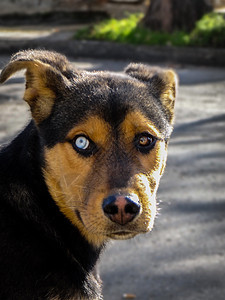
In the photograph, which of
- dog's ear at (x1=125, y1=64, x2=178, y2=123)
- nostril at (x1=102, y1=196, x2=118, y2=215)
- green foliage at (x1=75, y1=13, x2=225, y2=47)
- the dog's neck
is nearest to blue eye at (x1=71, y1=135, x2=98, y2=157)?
the dog's neck

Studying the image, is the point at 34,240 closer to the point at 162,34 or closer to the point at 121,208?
the point at 121,208

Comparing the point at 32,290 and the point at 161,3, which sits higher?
the point at 32,290

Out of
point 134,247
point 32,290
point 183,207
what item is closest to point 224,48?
point 183,207

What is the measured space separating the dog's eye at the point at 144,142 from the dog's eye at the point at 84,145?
29 centimetres

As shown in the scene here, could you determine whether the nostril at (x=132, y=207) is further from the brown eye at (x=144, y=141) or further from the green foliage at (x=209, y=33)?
the green foliage at (x=209, y=33)

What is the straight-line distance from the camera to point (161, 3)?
583 inches

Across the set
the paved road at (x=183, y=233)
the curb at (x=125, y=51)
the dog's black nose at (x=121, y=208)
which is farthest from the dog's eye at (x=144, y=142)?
the curb at (x=125, y=51)

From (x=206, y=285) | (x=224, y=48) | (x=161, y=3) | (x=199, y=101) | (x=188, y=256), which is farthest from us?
(x=161, y=3)

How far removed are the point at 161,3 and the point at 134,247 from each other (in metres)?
10.4

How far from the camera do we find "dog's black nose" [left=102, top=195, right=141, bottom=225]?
124 inches

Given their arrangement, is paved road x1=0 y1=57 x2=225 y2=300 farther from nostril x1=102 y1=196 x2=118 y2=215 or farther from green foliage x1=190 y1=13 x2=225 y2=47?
green foliage x1=190 y1=13 x2=225 y2=47

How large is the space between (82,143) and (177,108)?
7.01 meters

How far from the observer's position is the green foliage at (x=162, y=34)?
1407 cm

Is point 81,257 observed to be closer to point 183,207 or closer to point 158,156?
point 158,156
